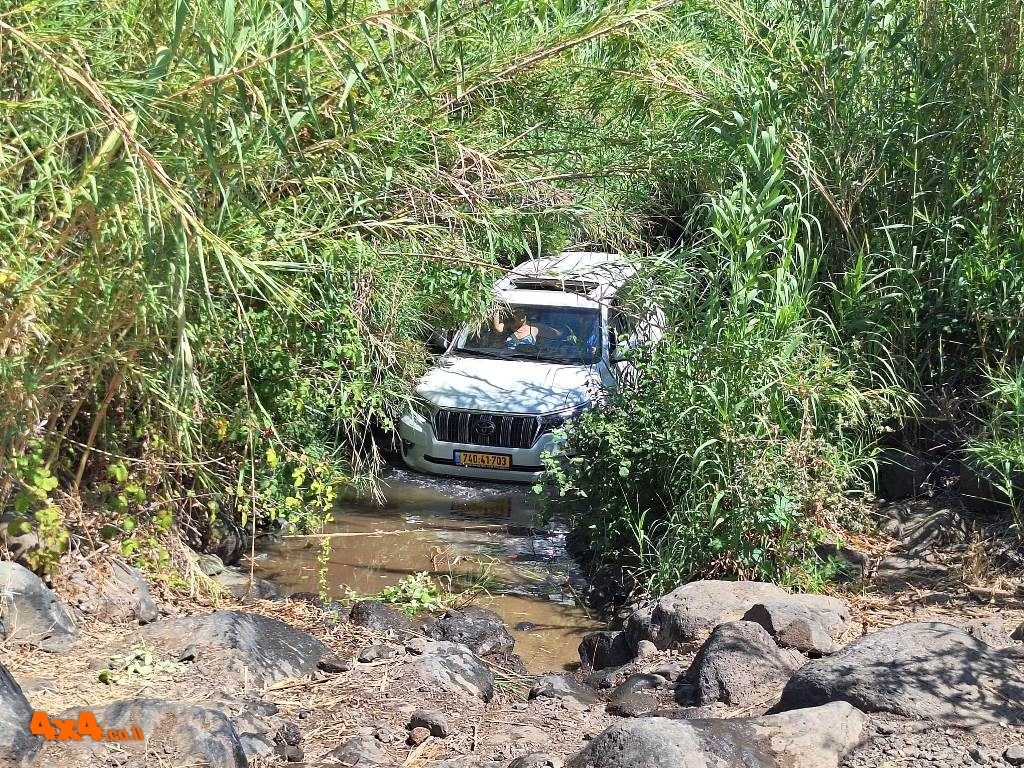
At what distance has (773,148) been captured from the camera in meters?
7.59

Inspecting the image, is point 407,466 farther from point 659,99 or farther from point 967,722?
point 967,722

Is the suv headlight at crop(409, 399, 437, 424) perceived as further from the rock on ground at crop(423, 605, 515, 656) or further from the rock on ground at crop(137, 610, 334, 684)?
the rock on ground at crop(137, 610, 334, 684)

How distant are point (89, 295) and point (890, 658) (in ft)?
12.8

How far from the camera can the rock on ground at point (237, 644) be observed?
17.5 feet

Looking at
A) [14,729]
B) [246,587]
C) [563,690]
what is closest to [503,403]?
[246,587]

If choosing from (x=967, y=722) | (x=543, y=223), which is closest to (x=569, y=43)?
(x=543, y=223)

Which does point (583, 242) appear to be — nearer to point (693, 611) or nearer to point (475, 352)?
point (475, 352)

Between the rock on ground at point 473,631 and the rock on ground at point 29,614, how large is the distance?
216cm

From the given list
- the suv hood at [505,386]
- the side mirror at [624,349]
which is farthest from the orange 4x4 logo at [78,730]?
the suv hood at [505,386]

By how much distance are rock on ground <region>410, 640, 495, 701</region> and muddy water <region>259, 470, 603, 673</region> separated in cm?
76

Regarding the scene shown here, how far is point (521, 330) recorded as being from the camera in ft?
36.8

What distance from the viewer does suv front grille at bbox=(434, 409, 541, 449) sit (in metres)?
10.1

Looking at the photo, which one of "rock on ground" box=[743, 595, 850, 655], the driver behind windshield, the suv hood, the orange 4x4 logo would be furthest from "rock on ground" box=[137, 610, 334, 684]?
the driver behind windshield

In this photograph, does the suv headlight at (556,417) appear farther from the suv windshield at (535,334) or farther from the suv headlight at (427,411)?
the suv headlight at (427,411)
